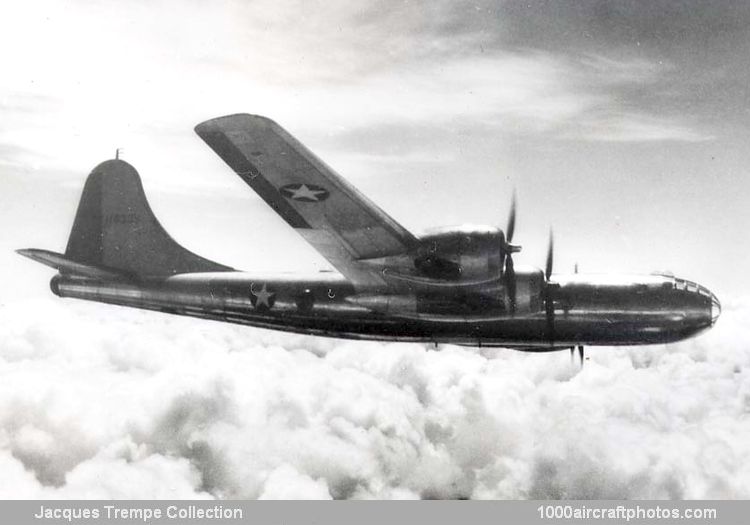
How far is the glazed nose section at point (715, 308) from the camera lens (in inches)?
447

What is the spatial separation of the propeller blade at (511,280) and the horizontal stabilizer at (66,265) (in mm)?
9681

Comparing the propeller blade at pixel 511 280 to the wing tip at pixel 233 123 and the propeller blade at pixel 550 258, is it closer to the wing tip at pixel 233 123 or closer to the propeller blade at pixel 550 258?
the propeller blade at pixel 550 258

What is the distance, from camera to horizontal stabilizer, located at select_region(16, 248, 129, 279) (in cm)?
1109

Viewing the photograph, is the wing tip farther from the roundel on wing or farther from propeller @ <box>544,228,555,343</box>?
propeller @ <box>544,228,555,343</box>

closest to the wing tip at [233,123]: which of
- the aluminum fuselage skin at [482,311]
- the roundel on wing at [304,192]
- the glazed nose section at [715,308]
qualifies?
the roundel on wing at [304,192]

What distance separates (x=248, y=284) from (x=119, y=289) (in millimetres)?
4017

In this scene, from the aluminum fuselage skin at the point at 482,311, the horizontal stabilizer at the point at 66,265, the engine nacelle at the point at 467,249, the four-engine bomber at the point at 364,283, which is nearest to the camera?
the four-engine bomber at the point at 364,283

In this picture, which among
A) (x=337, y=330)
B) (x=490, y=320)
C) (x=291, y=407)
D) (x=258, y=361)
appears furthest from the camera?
(x=291, y=407)

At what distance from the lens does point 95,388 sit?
110500 mm

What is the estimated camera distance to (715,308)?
11391 mm

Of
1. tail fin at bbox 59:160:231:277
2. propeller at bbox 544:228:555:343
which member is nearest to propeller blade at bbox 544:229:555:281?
propeller at bbox 544:228:555:343

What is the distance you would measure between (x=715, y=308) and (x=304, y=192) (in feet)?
30.2
